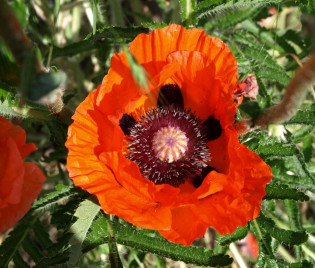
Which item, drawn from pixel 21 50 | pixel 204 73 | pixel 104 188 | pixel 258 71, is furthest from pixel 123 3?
pixel 21 50

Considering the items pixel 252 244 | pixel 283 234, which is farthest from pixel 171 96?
pixel 252 244

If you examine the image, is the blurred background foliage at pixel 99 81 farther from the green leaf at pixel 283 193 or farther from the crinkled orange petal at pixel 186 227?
the crinkled orange petal at pixel 186 227

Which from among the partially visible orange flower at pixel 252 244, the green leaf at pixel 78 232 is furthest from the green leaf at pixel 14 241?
the partially visible orange flower at pixel 252 244

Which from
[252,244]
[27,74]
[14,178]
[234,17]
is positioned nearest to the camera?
[27,74]

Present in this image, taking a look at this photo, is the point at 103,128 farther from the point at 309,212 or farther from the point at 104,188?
the point at 309,212

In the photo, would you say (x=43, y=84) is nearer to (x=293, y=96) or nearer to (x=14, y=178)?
(x=14, y=178)
